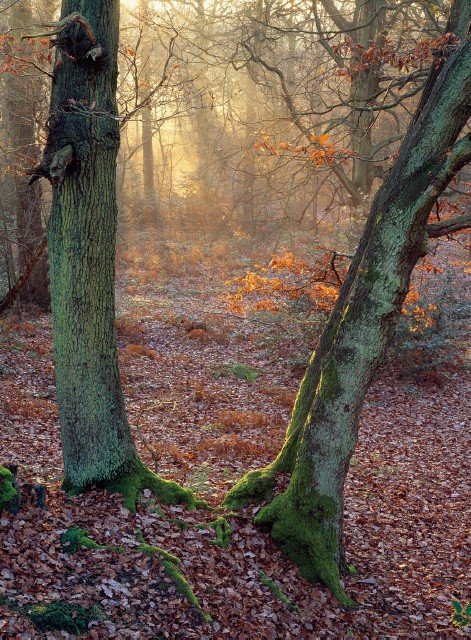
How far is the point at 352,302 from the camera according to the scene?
18.4 feet

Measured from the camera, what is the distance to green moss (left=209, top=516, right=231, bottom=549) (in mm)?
5766

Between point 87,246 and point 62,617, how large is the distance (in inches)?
120

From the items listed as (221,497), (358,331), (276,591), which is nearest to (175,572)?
(276,591)

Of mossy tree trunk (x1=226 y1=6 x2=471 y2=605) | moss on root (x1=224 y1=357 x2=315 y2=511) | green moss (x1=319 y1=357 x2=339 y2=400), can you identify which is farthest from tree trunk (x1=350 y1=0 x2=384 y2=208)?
green moss (x1=319 y1=357 x2=339 y2=400)

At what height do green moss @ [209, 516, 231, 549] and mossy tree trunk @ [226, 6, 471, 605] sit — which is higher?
mossy tree trunk @ [226, 6, 471, 605]

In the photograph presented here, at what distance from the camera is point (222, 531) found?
5965 millimetres

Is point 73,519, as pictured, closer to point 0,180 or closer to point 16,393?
point 16,393

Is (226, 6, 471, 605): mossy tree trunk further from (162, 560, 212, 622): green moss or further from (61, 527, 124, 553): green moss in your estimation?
(61, 527, 124, 553): green moss

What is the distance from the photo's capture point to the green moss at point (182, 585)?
4.72 m

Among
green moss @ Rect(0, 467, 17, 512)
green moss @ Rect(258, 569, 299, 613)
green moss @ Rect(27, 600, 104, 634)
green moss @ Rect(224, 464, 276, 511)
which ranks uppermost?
green moss @ Rect(0, 467, 17, 512)

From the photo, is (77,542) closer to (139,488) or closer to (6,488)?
(6,488)

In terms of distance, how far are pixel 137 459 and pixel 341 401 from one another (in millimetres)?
2193

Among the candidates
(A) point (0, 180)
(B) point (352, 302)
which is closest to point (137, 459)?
(B) point (352, 302)

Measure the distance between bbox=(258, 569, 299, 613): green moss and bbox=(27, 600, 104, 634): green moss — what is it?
1780mm
